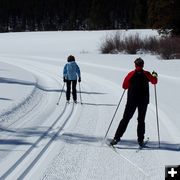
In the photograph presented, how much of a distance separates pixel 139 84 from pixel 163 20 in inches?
1345

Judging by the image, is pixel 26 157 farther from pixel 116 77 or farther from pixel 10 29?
pixel 10 29

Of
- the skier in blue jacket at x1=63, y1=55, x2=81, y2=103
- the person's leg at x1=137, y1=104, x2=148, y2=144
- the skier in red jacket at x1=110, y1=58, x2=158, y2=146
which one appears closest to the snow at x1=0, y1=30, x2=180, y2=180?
the person's leg at x1=137, y1=104, x2=148, y2=144

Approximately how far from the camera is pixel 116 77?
2427 cm

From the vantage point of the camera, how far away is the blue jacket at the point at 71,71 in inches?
593

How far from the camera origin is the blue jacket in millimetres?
15055

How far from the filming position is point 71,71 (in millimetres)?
15180

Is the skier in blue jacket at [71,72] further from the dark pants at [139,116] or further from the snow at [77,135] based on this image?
the dark pants at [139,116]

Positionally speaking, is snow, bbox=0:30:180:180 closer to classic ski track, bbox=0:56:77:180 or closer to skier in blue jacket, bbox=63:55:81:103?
classic ski track, bbox=0:56:77:180

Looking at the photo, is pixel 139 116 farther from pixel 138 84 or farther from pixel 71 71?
pixel 71 71

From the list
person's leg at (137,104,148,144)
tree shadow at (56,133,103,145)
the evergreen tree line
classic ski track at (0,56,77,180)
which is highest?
the evergreen tree line

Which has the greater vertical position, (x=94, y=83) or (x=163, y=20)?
(x=163, y=20)

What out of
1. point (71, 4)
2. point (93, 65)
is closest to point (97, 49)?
point (93, 65)

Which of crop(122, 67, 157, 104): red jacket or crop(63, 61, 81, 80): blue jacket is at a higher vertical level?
crop(122, 67, 157, 104): red jacket

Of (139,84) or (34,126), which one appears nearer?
(139,84)
